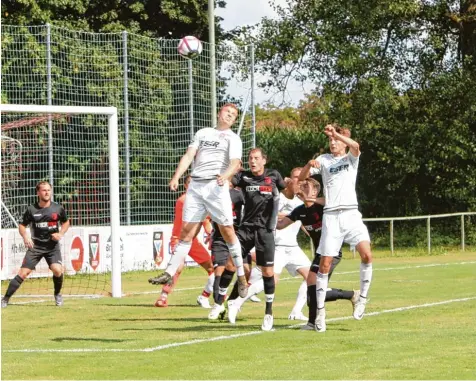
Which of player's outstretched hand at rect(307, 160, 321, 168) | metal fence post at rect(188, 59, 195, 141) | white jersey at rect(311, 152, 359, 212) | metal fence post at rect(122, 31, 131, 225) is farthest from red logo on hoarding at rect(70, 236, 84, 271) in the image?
player's outstretched hand at rect(307, 160, 321, 168)

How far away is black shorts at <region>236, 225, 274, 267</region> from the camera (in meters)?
13.8

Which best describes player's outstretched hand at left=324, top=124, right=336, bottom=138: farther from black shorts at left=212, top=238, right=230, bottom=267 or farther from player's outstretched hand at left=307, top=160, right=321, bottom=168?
black shorts at left=212, top=238, right=230, bottom=267

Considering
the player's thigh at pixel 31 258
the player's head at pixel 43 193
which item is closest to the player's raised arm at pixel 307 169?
the player's head at pixel 43 193

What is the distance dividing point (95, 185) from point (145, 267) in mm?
2627

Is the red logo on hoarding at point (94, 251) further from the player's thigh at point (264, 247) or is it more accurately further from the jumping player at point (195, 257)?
the player's thigh at point (264, 247)

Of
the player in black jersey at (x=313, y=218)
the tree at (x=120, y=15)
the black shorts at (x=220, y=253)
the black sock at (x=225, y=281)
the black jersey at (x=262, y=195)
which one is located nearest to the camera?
the player in black jersey at (x=313, y=218)

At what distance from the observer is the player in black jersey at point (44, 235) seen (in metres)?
18.0

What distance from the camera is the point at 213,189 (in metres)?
13.5

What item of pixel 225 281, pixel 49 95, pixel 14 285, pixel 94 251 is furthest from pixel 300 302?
pixel 49 95

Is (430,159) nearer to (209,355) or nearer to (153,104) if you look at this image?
(153,104)

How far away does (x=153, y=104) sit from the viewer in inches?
1118

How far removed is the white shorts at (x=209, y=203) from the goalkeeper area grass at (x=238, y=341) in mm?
1236

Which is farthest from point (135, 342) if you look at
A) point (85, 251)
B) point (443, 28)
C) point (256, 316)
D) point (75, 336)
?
point (443, 28)

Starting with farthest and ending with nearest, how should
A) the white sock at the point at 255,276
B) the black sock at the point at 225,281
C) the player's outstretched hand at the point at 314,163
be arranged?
the white sock at the point at 255,276 → the black sock at the point at 225,281 → the player's outstretched hand at the point at 314,163
